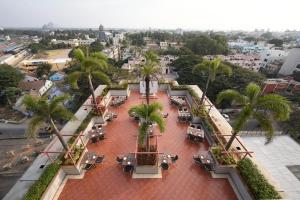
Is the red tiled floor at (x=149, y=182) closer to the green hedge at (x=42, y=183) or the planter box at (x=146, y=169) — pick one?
the planter box at (x=146, y=169)

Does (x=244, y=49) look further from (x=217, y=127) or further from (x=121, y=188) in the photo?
(x=121, y=188)

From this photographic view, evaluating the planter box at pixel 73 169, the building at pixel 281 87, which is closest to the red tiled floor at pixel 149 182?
the planter box at pixel 73 169

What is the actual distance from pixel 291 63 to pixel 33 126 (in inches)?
2952

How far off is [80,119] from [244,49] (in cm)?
11609

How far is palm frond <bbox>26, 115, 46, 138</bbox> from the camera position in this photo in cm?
1040

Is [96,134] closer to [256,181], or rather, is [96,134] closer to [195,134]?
[195,134]

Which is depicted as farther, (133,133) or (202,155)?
(133,133)

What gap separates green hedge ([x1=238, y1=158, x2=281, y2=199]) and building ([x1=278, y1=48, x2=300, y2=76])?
65529 mm

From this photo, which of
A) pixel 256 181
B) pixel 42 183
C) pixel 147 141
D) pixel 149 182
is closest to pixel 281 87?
pixel 256 181

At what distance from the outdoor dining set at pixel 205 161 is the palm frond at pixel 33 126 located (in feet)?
32.8

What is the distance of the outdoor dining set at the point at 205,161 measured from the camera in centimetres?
1212

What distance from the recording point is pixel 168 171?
12.1m

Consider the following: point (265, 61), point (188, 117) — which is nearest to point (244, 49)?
point (265, 61)

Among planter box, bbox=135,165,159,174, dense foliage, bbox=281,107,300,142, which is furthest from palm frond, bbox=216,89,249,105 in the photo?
dense foliage, bbox=281,107,300,142
